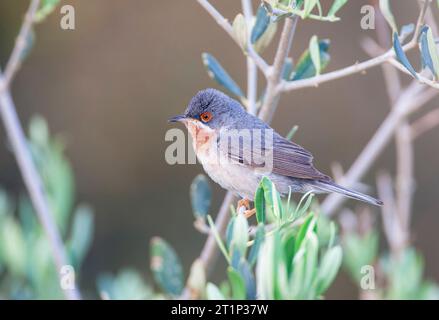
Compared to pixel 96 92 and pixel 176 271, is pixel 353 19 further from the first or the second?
pixel 176 271

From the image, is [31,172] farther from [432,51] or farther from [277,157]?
[432,51]

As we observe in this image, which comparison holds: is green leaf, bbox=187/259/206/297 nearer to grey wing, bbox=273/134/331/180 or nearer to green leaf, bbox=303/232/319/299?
green leaf, bbox=303/232/319/299

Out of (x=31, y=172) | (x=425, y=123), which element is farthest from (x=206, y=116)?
(x=425, y=123)

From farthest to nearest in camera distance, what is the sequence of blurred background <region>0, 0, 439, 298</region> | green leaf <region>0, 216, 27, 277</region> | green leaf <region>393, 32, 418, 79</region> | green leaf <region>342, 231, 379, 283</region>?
blurred background <region>0, 0, 439, 298</region> < green leaf <region>342, 231, 379, 283</region> < green leaf <region>0, 216, 27, 277</region> < green leaf <region>393, 32, 418, 79</region>

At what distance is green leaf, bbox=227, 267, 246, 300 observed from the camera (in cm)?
184

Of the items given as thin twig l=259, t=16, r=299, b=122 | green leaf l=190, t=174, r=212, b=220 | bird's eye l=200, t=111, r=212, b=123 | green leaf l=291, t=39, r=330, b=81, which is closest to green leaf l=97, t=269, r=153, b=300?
green leaf l=190, t=174, r=212, b=220

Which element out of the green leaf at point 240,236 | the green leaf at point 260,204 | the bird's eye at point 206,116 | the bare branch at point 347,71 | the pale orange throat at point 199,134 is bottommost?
the green leaf at point 240,236

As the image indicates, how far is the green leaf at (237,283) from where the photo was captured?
1839mm

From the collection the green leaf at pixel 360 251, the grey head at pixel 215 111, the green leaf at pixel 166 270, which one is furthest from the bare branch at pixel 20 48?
the green leaf at pixel 360 251

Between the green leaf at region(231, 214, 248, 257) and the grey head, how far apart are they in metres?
1.31

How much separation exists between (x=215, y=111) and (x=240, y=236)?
1.45 meters

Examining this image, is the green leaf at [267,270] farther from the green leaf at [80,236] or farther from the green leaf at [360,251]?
the green leaf at [360,251]

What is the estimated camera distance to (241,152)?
3461mm

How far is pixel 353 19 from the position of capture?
7562mm
